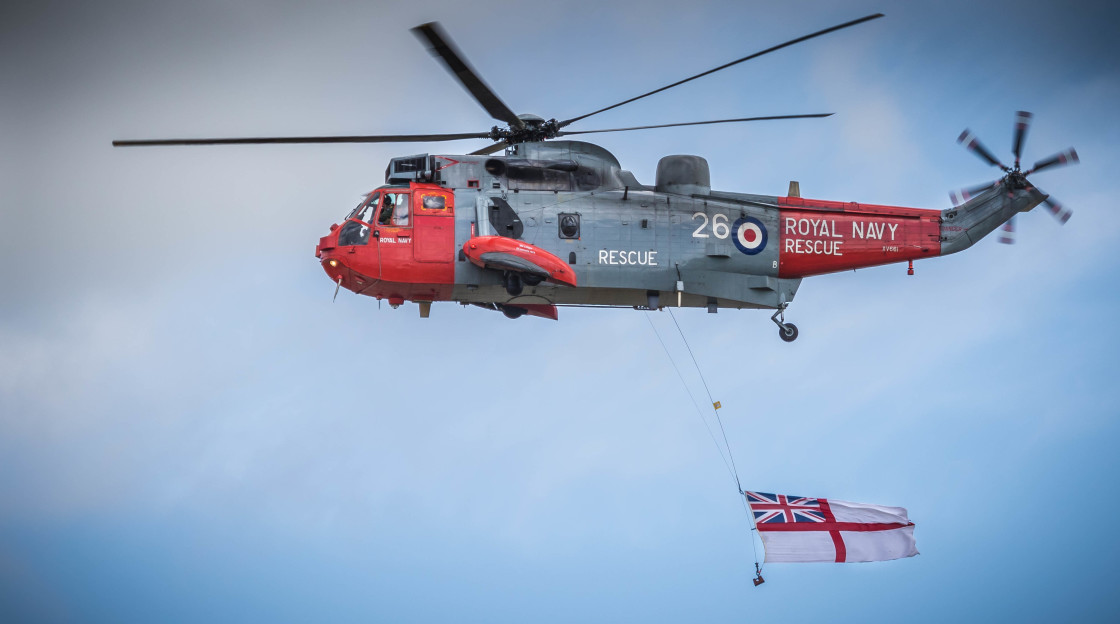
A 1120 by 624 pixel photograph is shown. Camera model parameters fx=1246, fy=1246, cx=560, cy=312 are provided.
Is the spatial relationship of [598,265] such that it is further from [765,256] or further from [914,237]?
[914,237]

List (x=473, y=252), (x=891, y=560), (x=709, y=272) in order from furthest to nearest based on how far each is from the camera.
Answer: (x=891, y=560), (x=709, y=272), (x=473, y=252)

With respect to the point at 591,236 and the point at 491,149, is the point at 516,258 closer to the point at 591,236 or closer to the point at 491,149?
the point at 591,236

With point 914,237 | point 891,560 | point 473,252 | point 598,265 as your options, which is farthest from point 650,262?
point 891,560

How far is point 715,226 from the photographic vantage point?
24484 mm

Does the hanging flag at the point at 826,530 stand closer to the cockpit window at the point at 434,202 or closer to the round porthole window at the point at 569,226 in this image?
the round porthole window at the point at 569,226

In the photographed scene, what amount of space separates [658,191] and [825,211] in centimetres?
346

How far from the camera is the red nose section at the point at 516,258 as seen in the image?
22.5m

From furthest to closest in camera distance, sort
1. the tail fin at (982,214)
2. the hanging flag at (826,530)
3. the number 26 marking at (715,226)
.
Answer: the hanging flag at (826,530) < the tail fin at (982,214) < the number 26 marking at (715,226)

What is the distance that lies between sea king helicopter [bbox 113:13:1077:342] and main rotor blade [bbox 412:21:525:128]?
0.03 metres

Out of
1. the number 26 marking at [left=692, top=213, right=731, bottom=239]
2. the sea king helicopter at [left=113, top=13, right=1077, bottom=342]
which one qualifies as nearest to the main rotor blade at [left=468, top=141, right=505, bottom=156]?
the sea king helicopter at [left=113, top=13, right=1077, bottom=342]

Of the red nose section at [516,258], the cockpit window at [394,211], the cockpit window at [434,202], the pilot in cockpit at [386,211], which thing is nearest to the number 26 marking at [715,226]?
the red nose section at [516,258]

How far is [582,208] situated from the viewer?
24.0 metres

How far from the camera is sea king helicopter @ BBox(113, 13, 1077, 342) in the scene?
23.1 metres

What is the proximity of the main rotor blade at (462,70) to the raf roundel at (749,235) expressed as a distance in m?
4.77
